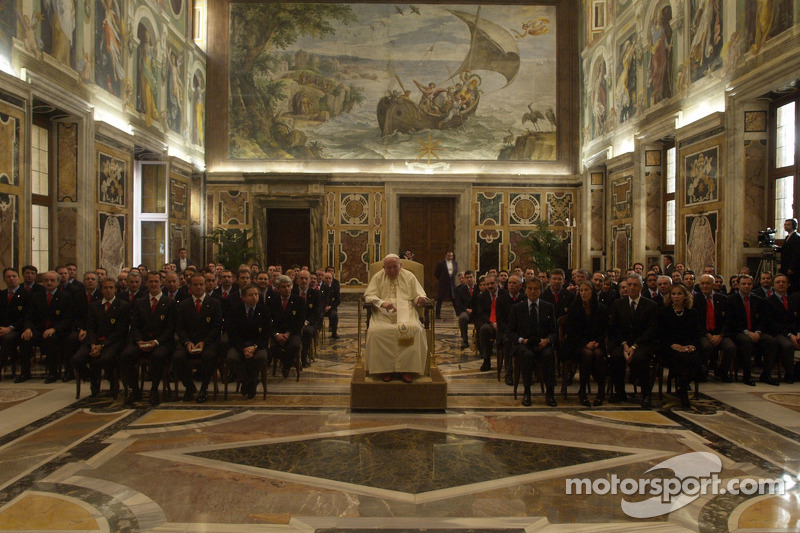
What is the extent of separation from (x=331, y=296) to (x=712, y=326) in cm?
642

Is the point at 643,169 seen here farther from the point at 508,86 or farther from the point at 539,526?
the point at 539,526

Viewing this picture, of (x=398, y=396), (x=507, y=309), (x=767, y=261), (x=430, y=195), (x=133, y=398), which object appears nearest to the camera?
(x=398, y=396)

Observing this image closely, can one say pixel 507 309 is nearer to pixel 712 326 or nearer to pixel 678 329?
pixel 678 329

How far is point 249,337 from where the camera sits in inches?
270

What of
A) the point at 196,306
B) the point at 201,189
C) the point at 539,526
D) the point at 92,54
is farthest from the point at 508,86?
the point at 539,526

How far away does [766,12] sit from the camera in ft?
30.1

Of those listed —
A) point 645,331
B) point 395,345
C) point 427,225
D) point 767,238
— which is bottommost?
point 395,345

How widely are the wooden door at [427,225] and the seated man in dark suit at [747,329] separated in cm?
1157

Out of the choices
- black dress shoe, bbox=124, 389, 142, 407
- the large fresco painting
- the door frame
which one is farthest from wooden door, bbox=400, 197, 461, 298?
black dress shoe, bbox=124, 389, 142, 407

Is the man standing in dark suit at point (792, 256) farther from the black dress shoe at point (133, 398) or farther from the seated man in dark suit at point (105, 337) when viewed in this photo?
the seated man in dark suit at point (105, 337)

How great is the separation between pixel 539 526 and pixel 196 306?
478 cm

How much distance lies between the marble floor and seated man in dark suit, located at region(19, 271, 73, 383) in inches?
21.0

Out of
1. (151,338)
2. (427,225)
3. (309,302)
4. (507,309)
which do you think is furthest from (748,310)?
(427,225)

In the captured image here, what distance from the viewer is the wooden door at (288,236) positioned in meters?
18.8
